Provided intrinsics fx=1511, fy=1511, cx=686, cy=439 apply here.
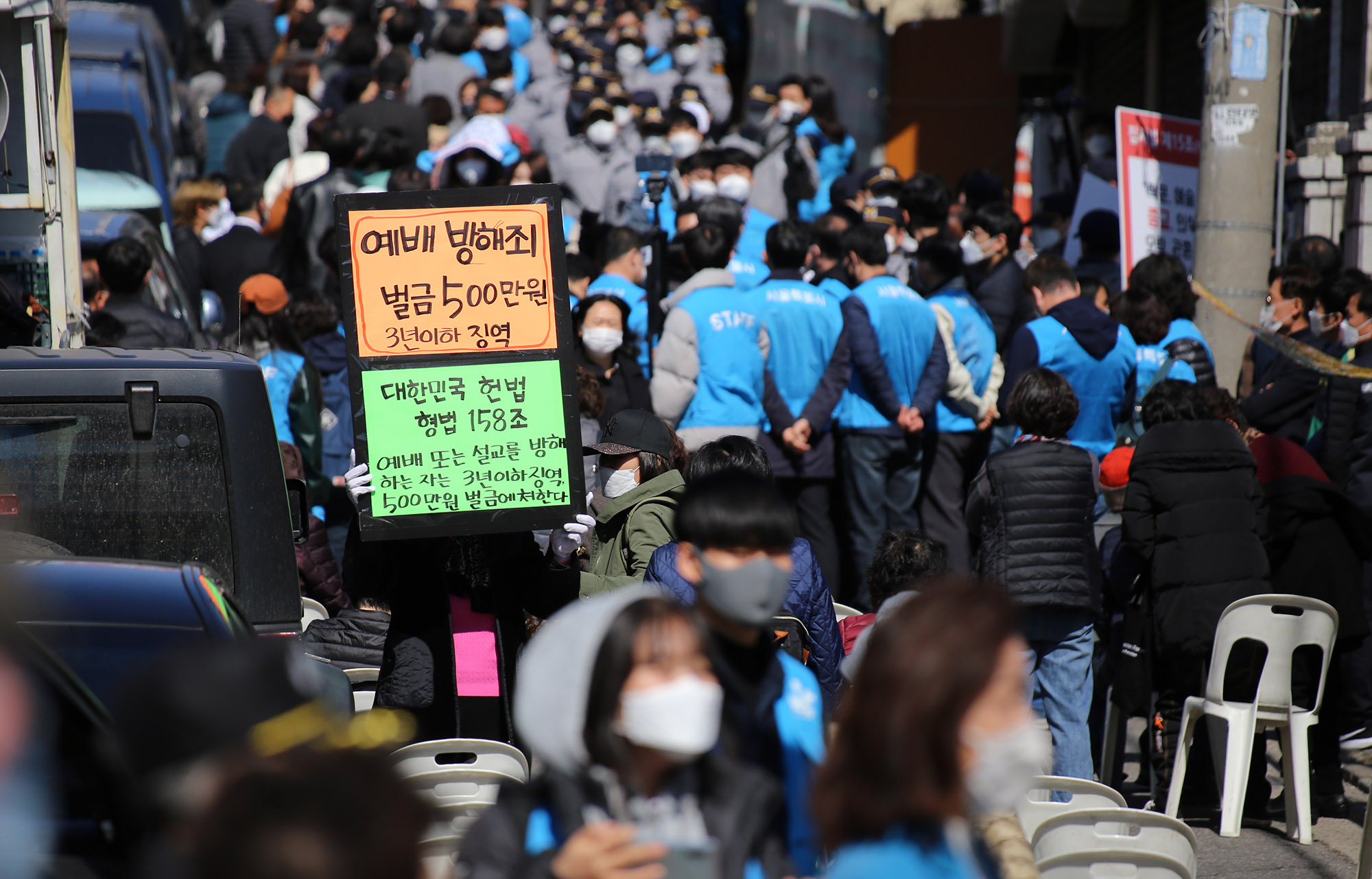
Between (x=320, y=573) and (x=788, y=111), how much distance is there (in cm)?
656

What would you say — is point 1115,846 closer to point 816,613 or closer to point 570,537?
point 816,613

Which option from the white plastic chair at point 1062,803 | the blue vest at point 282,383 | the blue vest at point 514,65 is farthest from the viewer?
the blue vest at point 514,65

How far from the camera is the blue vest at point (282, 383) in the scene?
7.52 metres

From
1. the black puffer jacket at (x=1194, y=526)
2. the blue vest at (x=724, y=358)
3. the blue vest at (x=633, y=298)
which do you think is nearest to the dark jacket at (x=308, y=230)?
the blue vest at (x=633, y=298)

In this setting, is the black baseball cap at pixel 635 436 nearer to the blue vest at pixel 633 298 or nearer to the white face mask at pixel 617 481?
the white face mask at pixel 617 481

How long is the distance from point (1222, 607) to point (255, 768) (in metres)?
4.73

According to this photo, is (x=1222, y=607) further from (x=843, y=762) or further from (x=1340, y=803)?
(x=843, y=762)

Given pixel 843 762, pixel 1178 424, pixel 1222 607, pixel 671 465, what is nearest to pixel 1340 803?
pixel 1222 607

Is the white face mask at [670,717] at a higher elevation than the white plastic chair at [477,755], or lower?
higher

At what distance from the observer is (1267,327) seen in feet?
25.3

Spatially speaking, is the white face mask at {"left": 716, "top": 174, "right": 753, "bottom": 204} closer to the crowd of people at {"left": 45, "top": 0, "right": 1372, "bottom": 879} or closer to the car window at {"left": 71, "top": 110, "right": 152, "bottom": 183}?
the crowd of people at {"left": 45, "top": 0, "right": 1372, "bottom": 879}

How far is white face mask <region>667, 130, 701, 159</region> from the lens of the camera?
1245 centimetres

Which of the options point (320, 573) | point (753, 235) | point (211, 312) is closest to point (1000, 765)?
point (320, 573)

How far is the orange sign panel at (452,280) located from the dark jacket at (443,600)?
2.19ft
